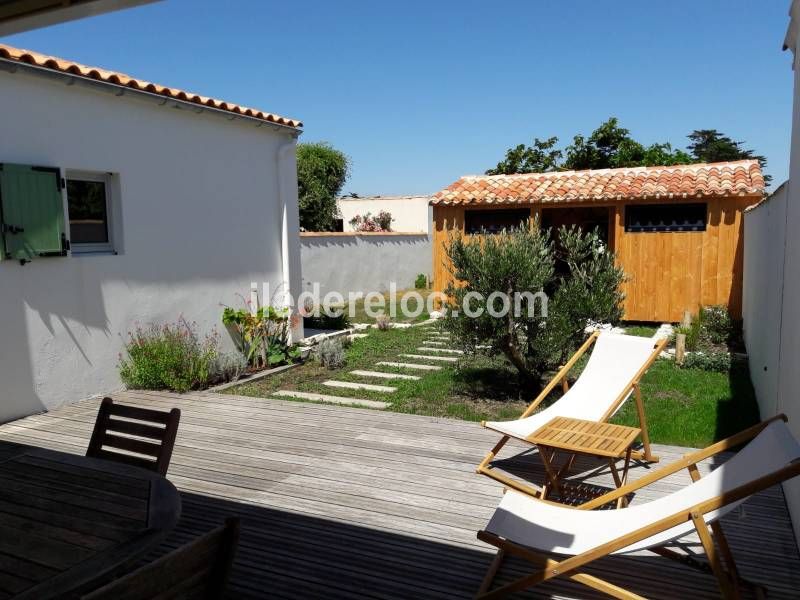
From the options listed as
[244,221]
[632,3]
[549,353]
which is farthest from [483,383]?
[632,3]

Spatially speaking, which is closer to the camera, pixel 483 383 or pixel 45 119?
pixel 45 119

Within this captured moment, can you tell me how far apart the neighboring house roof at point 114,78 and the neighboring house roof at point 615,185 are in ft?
21.8

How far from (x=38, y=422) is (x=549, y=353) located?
5.42 m

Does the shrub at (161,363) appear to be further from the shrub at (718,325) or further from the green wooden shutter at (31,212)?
the shrub at (718,325)

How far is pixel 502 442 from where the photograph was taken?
4840 mm

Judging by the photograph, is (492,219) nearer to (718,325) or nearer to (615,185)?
(615,185)

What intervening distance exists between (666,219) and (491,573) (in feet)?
37.9

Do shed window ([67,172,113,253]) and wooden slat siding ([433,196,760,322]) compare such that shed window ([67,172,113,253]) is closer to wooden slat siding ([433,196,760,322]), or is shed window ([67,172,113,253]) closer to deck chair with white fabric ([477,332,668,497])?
deck chair with white fabric ([477,332,668,497])

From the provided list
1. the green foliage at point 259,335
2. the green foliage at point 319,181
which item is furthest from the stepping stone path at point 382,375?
the green foliage at point 319,181

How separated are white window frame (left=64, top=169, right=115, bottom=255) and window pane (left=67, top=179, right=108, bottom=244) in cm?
3

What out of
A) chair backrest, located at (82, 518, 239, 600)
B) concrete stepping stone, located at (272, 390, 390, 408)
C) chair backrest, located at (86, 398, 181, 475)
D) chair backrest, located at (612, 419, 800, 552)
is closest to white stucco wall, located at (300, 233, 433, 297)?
concrete stepping stone, located at (272, 390, 390, 408)

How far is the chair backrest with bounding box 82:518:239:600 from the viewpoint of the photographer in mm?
1502

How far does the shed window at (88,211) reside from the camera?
7.13m

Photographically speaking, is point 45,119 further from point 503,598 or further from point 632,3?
point 632,3
